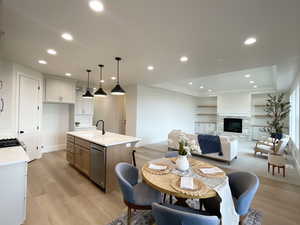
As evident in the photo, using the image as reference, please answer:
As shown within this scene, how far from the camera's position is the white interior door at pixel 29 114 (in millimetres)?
3851

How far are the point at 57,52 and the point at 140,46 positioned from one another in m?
1.80

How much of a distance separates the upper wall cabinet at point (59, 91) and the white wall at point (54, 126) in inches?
21.1

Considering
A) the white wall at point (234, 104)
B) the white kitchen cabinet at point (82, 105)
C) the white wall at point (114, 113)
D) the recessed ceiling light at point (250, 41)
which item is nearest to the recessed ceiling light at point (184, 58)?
the recessed ceiling light at point (250, 41)

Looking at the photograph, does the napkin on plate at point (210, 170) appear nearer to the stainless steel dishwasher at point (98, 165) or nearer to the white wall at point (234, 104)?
the stainless steel dishwasher at point (98, 165)

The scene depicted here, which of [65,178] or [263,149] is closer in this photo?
[65,178]

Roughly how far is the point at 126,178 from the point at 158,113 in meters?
5.31

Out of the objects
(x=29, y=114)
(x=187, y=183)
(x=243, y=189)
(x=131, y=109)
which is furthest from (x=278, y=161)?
(x=29, y=114)

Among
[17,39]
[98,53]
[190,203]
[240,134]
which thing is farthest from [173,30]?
[240,134]

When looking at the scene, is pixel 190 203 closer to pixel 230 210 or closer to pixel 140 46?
pixel 230 210

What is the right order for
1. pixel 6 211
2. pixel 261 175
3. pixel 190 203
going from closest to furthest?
1. pixel 6 211
2. pixel 190 203
3. pixel 261 175

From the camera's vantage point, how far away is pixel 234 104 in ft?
28.2

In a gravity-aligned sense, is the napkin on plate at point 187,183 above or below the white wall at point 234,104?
below

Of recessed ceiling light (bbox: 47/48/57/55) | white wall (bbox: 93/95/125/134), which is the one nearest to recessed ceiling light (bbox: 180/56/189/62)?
recessed ceiling light (bbox: 47/48/57/55)

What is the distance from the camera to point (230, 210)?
4.81 ft
